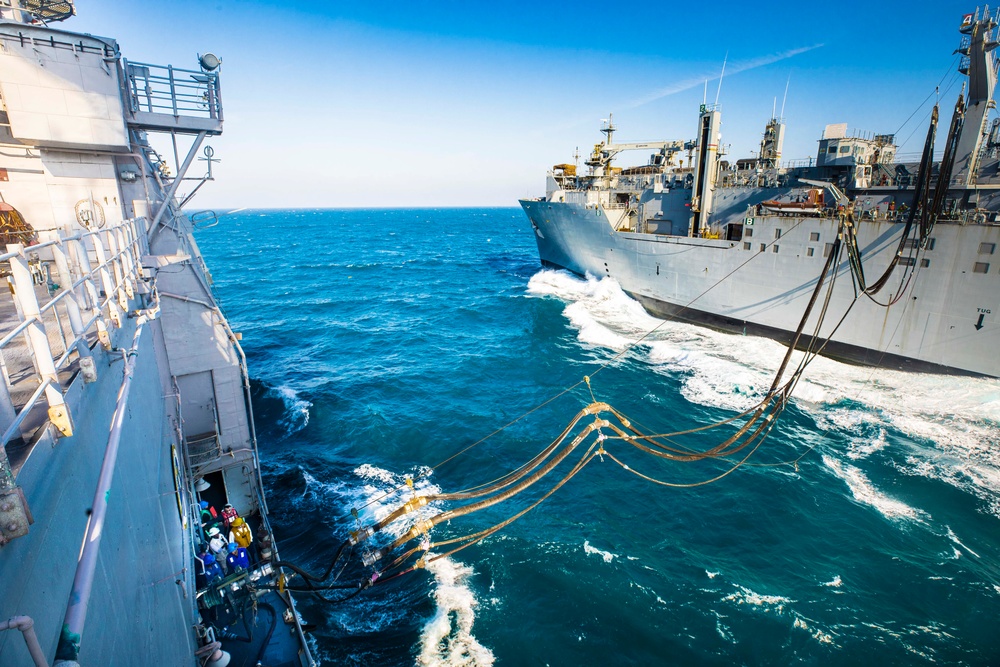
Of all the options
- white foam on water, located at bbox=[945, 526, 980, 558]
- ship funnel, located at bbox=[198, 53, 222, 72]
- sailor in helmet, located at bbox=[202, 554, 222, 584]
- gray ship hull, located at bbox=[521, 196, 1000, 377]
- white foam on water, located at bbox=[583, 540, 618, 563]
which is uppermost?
ship funnel, located at bbox=[198, 53, 222, 72]

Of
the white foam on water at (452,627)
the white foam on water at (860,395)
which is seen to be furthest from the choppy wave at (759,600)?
the white foam on water at (860,395)

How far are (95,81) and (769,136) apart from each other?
4147cm

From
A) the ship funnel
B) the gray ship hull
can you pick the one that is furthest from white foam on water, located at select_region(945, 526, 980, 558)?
the ship funnel

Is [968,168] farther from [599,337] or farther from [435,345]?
[435,345]

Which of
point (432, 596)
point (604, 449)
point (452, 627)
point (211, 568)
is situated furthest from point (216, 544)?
point (604, 449)

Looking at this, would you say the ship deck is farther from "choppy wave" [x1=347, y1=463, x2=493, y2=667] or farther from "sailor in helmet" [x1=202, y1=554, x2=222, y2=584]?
"choppy wave" [x1=347, y1=463, x2=493, y2=667]

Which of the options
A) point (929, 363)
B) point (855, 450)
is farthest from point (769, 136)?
point (855, 450)

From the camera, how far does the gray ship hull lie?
22.0 m

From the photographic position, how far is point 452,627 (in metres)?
11.4

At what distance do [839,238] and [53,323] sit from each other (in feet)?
48.3

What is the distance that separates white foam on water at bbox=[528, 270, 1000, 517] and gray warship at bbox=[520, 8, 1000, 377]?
1319mm

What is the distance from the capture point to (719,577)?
12562 millimetres

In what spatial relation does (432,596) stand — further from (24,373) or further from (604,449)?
(24,373)

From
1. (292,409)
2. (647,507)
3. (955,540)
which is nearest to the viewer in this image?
(955,540)
